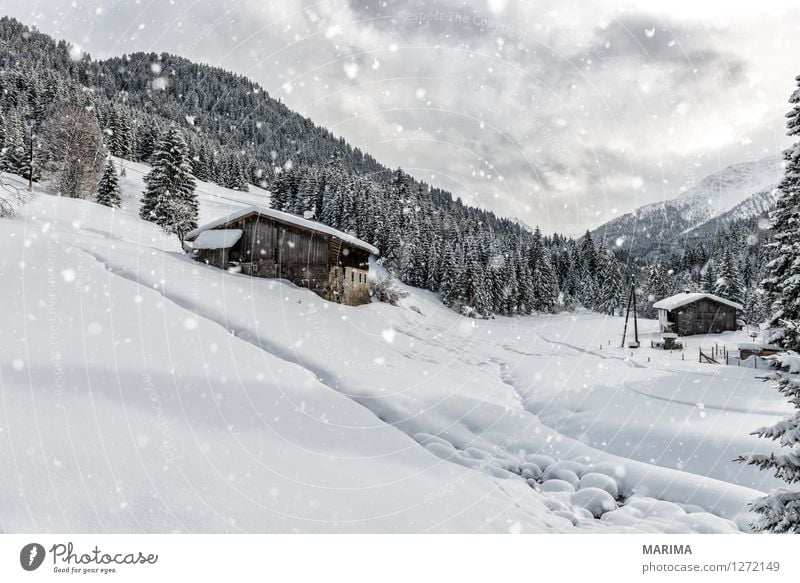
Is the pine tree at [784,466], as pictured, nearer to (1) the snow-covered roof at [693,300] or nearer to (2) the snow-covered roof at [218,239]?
(2) the snow-covered roof at [218,239]

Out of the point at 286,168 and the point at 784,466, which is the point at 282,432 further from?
the point at 286,168

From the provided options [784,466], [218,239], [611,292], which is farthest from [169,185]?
[611,292]

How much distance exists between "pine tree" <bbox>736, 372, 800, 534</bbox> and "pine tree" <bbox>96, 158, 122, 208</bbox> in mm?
53726

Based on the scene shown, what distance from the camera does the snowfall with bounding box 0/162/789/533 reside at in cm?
385

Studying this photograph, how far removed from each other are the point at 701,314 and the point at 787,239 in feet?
139

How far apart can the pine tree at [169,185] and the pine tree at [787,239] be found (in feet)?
138

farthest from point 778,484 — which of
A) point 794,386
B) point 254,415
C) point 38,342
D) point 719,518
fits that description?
point 38,342

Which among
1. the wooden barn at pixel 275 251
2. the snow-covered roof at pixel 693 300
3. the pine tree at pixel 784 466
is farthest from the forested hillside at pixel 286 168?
the pine tree at pixel 784 466

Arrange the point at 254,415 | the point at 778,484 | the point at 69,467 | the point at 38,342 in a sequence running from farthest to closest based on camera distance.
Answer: the point at 778,484 → the point at 254,415 → the point at 38,342 → the point at 69,467

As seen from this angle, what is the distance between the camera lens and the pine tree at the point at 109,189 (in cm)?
4319

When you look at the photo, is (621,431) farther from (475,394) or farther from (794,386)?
(794,386)

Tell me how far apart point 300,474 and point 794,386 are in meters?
5.53

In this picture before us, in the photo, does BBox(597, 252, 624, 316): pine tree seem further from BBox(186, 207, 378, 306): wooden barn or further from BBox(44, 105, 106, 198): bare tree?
BBox(44, 105, 106, 198): bare tree
